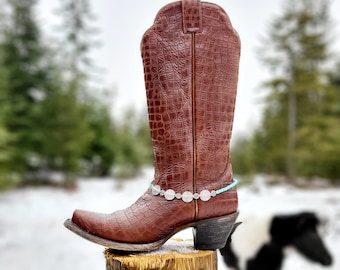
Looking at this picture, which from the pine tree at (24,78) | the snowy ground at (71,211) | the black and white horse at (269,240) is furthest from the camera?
the pine tree at (24,78)

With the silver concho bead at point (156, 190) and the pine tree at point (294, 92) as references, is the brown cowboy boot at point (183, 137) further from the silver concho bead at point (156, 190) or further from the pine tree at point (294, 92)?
the pine tree at point (294, 92)

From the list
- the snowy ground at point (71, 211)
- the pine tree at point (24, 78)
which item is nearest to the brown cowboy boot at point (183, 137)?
the snowy ground at point (71, 211)

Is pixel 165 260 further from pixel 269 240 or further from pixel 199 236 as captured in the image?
pixel 269 240

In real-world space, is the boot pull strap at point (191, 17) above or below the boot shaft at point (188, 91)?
above

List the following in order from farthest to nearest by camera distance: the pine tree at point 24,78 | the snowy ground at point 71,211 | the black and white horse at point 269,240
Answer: the pine tree at point 24,78, the snowy ground at point 71,211, the black and white horse at point 269,240

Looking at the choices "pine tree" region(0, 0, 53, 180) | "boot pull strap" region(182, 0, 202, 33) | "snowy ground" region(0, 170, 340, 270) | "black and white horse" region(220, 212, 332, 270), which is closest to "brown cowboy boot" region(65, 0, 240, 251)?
"boot pull strap" region(182, 0, 202, 33)

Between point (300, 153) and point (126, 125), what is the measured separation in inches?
199

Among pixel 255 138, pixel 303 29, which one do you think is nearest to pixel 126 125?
pixel 255 138

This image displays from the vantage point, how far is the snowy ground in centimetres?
557

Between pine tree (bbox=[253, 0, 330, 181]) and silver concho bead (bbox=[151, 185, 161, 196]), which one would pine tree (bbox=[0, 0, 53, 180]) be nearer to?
pine tree (bbox=[253, 0, 330, 181])

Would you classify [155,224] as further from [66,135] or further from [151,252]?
[66,135]

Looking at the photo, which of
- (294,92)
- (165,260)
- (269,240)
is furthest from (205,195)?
(294,92)

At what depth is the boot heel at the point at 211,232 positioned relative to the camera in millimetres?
1267

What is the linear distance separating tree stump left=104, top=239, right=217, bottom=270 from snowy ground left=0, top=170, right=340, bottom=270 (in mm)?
2136
